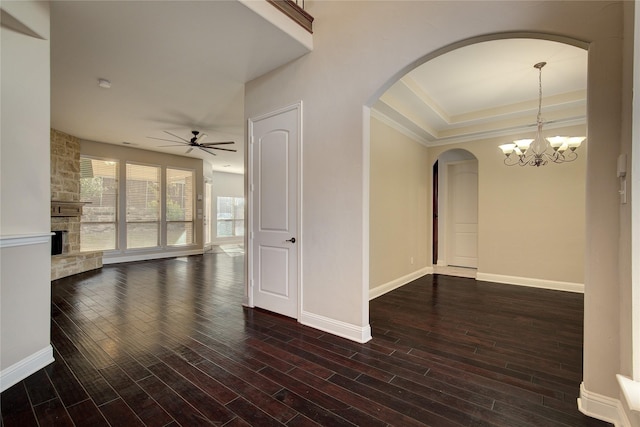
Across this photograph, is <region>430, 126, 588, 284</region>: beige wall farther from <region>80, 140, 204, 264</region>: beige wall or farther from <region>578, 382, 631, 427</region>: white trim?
<region>80, 140, 204, 264</region>: beige wall

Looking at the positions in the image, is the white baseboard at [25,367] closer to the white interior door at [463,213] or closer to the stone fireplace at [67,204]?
the stone fireplace at [67,204]

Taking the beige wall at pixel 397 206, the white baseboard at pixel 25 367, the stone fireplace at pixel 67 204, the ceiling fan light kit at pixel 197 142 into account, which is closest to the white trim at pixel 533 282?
the beige wall at pixel 397 206

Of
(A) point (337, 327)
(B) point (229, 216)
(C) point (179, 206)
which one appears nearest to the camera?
(A) point (337, 327)

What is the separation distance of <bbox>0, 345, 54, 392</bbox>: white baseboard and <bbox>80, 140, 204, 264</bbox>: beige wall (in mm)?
5230

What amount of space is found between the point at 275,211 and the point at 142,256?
19.0 ft

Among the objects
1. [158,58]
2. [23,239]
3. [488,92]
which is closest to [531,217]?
[488,92]

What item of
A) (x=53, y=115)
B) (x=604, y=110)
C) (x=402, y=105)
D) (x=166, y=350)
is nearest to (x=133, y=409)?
(x=166, y=350)

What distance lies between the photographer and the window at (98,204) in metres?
6.37

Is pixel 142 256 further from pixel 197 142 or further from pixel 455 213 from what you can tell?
pixel 455 213

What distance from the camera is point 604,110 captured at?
1633 millimetres

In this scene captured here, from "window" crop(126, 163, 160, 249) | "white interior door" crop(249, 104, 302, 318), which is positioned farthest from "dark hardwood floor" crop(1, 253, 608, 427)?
"window" crop(126, 163, 160, 249)

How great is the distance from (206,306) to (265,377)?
194cm

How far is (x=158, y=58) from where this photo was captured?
123 inches

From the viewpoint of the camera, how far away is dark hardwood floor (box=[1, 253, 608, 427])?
5.59 feet
